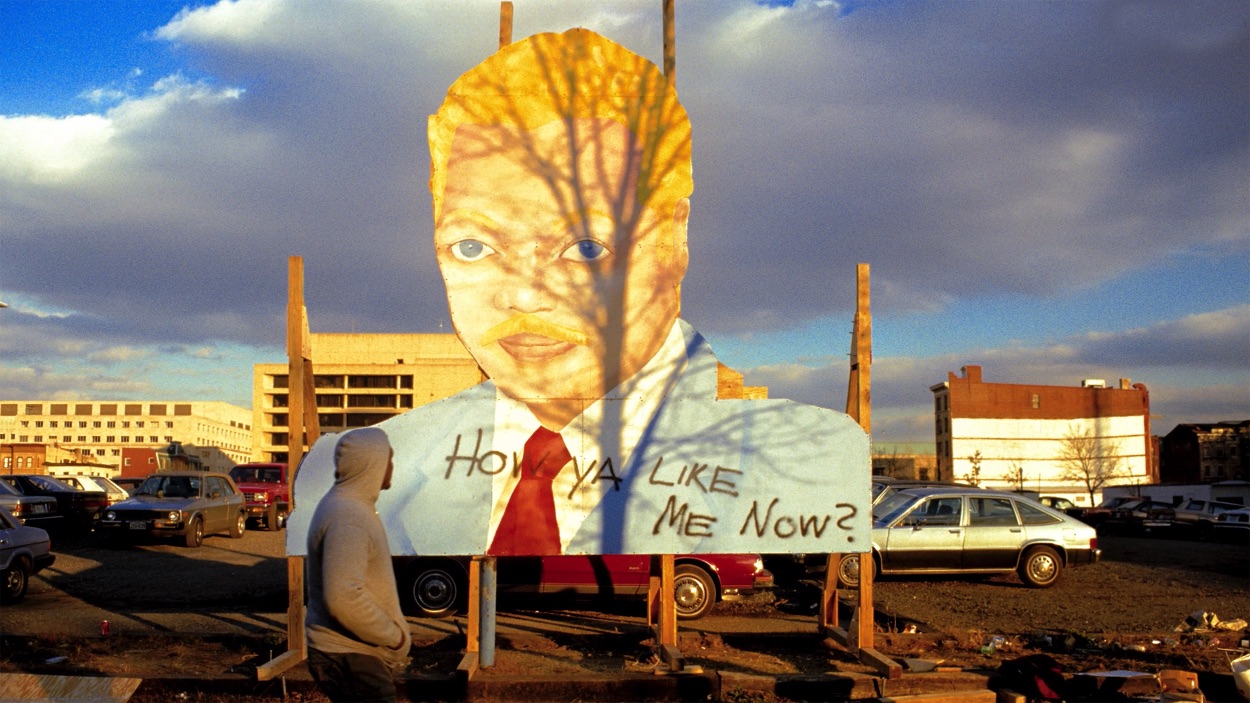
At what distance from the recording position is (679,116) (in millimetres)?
8492

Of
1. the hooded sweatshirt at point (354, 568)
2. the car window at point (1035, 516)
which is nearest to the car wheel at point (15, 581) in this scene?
the hooded sweatshirt at point (354, 568)

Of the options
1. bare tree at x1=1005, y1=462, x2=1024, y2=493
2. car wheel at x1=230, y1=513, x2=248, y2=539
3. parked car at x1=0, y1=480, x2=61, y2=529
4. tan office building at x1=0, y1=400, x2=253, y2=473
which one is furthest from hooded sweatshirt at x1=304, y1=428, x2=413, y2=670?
tan office building at x1=0, y1=400, x2=253, y2=473

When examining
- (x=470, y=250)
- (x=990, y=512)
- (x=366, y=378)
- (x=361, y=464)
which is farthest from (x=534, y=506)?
(x=366, y=378)

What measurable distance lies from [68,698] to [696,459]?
509cm

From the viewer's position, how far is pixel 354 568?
376 cm

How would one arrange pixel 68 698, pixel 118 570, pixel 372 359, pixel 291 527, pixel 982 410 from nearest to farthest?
pixel 68 698
pixel 291 527
pixel 118 570
pixel 982 410
pixel 372 359

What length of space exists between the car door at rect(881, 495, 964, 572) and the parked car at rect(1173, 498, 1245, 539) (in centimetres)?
1986

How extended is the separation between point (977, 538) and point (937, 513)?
701mm

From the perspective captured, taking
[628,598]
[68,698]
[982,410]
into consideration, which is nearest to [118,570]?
[628,598]

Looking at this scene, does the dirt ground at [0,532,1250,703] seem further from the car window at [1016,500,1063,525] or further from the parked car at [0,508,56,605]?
the car window at [1016,500,1063,525]

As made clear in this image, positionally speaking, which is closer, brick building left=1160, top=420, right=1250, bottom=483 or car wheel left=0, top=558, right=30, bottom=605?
car wheel left=0, top=558, right=30, bottom=605

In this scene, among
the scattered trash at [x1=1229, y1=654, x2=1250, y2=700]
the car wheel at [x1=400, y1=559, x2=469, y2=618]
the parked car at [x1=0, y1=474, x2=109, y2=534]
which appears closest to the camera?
the scattered trash at [x1=1229, y1=654, x2=1250, y2=700]

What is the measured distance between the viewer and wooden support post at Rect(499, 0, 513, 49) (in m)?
8.80

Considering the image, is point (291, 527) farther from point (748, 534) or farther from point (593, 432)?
point (748, 534)
